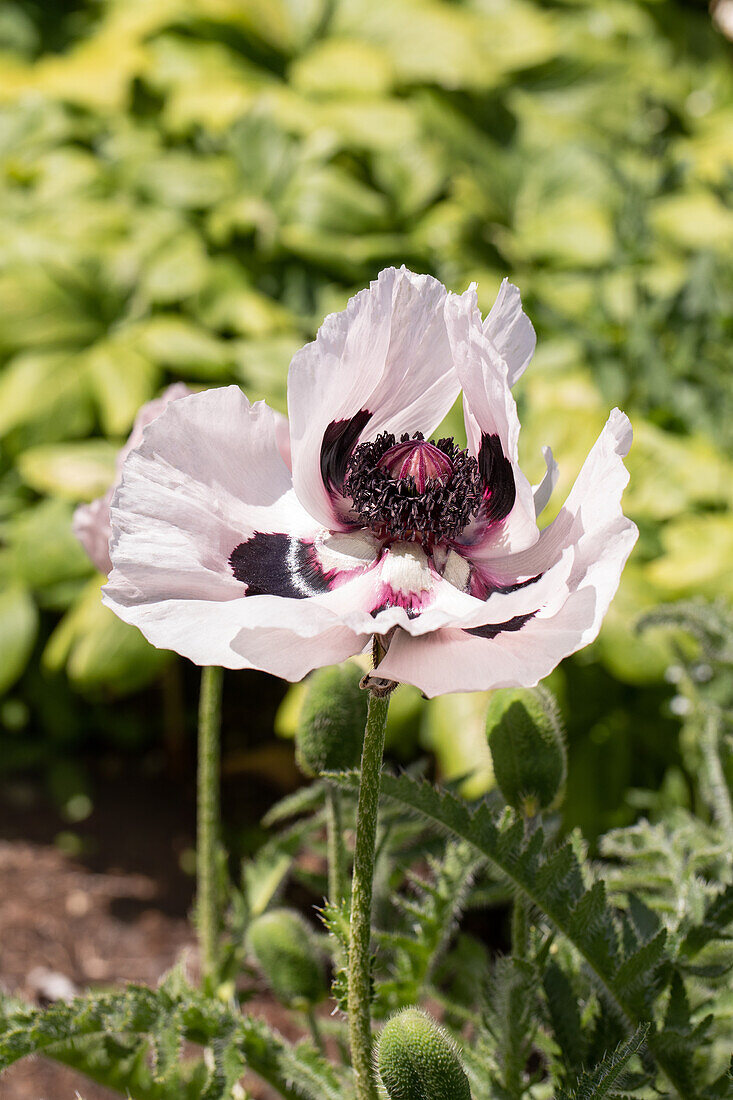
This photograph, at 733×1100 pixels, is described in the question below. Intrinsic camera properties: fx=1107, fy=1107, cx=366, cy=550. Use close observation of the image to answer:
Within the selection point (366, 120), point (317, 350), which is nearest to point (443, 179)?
point (366, 120)

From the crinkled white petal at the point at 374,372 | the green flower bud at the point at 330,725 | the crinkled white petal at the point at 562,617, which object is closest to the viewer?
the crinkled white petal at the point at 562,617

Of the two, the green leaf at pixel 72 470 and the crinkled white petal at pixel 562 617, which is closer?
the crinkled white petal at pixel 562 617

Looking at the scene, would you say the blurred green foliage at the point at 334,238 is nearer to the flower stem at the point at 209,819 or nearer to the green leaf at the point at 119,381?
the green leaf at the point at 119,381

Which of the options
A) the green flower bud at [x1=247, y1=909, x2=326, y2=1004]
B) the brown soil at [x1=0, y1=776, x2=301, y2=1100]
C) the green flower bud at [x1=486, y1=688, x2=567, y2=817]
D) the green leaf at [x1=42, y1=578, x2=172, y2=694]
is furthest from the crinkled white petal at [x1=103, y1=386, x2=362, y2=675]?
the green leaf at [x1=42, y1=578, x2=172, y2=694]

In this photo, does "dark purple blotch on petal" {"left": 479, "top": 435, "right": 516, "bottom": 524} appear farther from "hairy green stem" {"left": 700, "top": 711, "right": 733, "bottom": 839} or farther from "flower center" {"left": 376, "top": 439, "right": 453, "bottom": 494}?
"hairy green stem" {"left": 700, "top": 711, "right": 733, "bottom": 839}

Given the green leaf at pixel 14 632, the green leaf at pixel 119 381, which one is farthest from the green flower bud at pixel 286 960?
the green leaf at pixel 119 381

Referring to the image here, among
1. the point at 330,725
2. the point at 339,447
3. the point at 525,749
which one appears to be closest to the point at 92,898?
the point at 330,725

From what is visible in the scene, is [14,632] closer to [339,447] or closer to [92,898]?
[92,898]
